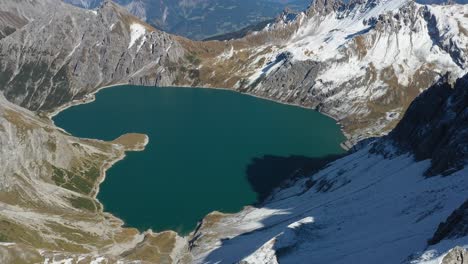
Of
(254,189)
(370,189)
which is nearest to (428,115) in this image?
(370,189)

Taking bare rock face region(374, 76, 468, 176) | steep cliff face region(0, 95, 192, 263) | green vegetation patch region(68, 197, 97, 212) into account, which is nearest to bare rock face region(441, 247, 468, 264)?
bare rock face region(374, 76, 468, 176)

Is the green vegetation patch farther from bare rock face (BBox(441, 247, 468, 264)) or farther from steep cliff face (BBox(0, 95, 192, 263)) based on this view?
bare rock face (BBox(441, 247, 468, 264))

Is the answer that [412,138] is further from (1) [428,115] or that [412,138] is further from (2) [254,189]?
(2) [254,189]

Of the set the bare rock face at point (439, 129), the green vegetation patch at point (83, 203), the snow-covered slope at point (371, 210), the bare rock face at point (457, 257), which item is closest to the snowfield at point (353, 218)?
the snow-covered slope at point (371, 210)

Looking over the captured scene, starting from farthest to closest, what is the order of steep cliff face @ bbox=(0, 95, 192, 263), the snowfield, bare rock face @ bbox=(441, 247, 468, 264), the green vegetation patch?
the green vegetation patch
steep cliff face @ bbox=(0, 95, 192, 263)
the snowfield
bare rock face @ bbox=(441, 247, 468, 264)

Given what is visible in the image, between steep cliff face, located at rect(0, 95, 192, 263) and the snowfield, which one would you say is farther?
steep cliff face, located at rect(0, 95, 192, 263)
